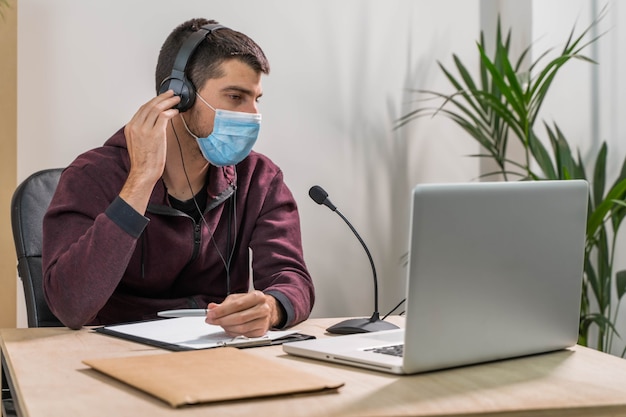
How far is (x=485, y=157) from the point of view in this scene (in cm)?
320

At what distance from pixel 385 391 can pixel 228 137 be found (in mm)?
997

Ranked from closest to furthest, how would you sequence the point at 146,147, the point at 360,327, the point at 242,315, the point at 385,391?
the point at 385,391
the point at 242,315
the point at 360,327
the point at 146,147

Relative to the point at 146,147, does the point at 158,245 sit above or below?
below

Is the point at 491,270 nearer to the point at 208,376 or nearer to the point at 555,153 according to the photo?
Result: the point at 208,376

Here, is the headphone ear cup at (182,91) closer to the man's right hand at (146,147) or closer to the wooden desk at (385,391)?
the man's right hand at (146,147)

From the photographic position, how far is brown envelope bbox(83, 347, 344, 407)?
96 centimetres

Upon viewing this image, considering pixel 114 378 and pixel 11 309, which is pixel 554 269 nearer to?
pixel 114 378

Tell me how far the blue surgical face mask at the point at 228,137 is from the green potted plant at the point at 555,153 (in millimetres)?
1059

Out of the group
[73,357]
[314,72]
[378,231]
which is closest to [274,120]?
[314,72]

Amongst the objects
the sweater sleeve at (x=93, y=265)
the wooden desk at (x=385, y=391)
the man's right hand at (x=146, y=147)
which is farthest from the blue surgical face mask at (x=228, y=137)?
the wooden desk at (x=385, y=391)

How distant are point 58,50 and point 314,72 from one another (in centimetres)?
86

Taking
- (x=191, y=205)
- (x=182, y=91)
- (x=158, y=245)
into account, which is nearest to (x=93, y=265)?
(x=158, y=245)

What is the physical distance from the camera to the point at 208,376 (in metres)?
1.04

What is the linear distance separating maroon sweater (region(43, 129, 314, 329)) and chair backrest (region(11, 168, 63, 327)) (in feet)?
0.39
